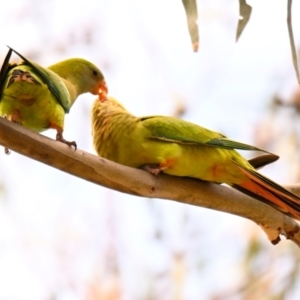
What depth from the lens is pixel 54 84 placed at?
43.2 inches

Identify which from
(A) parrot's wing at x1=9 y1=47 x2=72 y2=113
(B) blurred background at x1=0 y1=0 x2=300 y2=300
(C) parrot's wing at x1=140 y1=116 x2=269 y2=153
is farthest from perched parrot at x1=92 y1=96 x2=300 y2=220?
(B) blurred background at x1=0 y1=0 x2=300 y2=300

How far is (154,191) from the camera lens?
1.11 m

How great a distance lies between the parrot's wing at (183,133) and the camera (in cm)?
126

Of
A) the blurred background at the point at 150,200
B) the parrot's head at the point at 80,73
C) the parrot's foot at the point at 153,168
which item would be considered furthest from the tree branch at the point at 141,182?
the blurred background at the point at 150,200

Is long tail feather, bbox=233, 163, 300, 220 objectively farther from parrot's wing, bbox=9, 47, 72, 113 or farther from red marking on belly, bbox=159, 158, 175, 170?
parrot's wing, bbox=9, 47, 72, 113

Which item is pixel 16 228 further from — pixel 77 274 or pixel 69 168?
pixel 69 168

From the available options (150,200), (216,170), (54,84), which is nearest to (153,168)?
(216,170)

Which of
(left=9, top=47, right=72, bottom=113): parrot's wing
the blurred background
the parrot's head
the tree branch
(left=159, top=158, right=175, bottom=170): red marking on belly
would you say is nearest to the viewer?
the tree branch

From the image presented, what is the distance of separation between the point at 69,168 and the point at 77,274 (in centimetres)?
99

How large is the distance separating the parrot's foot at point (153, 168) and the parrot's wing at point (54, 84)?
0.19m

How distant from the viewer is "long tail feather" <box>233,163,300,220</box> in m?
1.19

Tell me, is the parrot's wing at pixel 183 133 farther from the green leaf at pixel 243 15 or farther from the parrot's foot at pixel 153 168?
the green leaf at pixel 243 15

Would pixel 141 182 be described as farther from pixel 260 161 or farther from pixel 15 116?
pixel 260 161

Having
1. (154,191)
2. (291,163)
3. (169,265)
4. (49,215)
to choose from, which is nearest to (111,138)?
(154,191)
